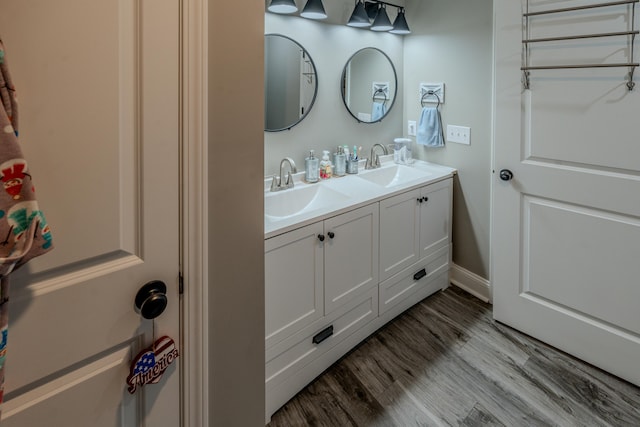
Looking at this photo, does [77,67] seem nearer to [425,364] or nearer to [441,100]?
[425,364]

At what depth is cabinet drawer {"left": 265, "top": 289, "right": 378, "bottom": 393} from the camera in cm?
164

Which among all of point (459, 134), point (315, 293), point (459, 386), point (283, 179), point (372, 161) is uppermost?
point (459, 134)

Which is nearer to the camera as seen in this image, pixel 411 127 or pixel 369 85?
pixel 369 85

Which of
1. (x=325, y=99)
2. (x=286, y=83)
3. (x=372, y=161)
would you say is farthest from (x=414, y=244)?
(x=286, y=83)

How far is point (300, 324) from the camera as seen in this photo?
1.72m

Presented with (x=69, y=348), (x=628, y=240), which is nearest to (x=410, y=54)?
(x=628, y=240)

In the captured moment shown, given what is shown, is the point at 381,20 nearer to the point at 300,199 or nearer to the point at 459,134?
the point at 459,134

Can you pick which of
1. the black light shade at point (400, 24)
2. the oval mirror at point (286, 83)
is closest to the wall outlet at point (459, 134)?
the black light shade at point (400, 24)

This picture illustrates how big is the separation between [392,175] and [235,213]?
1.85m

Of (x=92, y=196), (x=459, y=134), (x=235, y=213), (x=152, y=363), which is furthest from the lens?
(x=459, y=134)

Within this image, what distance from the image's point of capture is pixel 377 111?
106 inches

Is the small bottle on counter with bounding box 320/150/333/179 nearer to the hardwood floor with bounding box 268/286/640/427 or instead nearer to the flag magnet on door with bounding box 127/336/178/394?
the hardwood floor with bounding box 268/286/640/427

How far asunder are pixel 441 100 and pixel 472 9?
576mm

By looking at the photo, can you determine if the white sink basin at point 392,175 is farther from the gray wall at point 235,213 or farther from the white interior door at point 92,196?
the white interior door at point 92,196
